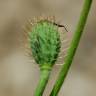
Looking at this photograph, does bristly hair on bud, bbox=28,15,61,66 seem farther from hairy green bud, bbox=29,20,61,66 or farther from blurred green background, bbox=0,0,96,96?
blurred green background, bbox=0,0,96,96

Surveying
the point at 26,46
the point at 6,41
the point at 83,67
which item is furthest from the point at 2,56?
the point at 26,46

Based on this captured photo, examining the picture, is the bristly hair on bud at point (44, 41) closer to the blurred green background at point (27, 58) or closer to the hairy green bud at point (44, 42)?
the hairy green bud at point (44, 42)

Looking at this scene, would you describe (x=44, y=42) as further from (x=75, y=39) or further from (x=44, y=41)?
(x=75, y=39)

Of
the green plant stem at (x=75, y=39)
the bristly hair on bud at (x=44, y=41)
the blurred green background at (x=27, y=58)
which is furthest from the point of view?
the blurred green background at (x=27, y=58)

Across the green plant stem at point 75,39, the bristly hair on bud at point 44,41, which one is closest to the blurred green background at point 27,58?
the bristly hair on bud at point 44,41

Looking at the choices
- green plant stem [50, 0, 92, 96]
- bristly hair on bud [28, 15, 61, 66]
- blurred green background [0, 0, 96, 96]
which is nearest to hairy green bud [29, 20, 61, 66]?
bristly hair on bud [28, 15, 61, 66]

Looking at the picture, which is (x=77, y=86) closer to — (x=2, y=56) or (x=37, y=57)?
(x=2, y=56)
